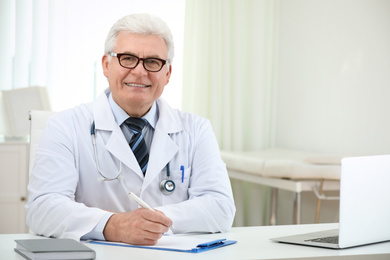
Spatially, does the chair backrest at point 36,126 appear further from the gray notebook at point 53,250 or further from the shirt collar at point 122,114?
the gray notebook at point 53,250

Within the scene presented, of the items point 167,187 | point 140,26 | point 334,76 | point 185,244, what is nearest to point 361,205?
point 185,244

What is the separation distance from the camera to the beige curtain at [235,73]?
434 centimetres

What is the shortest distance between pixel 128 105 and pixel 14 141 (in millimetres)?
1752

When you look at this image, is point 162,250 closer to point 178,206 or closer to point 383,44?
point 178,206

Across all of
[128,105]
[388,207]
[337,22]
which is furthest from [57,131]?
[337,22]

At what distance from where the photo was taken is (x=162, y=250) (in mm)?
1328

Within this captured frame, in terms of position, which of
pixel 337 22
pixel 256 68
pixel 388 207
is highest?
pixel 337 22

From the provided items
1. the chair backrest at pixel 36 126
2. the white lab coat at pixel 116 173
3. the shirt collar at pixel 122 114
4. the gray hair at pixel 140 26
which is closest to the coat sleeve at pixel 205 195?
the white lab coat at pixel 116 173

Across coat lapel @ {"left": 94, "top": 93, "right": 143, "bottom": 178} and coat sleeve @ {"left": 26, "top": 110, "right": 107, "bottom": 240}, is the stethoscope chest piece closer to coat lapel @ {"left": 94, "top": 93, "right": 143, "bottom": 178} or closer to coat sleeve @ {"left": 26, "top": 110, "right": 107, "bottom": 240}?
coat lapel @ {"left": 94, "top": 93, "right": 143, "bottom": 178}

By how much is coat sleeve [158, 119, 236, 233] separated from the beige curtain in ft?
7.61

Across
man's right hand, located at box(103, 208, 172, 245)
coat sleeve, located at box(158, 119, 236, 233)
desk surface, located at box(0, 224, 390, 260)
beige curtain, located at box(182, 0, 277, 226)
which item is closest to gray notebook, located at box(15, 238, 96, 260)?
desk surface, located at box(0, 224, 390, 260)

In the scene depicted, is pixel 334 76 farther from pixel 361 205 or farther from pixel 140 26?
pixel 361 205

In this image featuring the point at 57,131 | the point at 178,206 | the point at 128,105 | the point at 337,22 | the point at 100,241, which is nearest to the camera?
the point at 100,241

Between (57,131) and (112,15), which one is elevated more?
(112,15)
